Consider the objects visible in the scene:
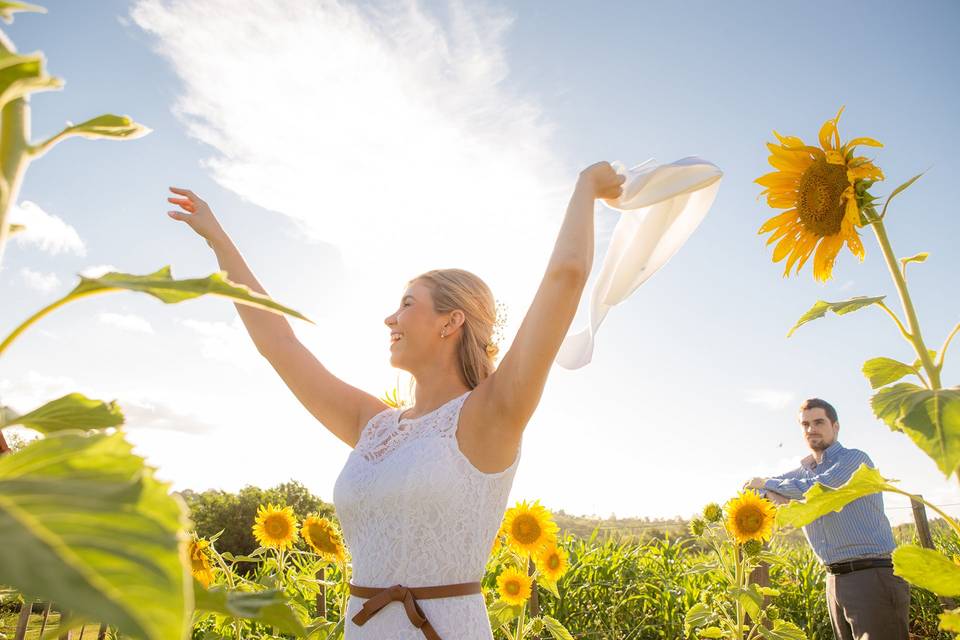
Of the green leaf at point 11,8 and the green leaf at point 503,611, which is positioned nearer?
the green leaf at point 11,8

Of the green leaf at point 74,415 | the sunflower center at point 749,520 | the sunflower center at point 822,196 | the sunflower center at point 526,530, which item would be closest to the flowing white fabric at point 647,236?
the sunflower center at point 822,196

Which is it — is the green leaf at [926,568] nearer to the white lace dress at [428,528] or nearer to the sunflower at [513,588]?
the white lace dress at [428,528]

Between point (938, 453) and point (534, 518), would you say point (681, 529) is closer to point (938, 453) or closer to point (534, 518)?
point (534, 518)

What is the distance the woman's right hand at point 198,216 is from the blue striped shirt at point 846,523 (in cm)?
402

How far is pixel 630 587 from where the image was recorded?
5.40m

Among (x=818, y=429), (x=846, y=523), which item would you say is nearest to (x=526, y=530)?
(x=846, y=523)

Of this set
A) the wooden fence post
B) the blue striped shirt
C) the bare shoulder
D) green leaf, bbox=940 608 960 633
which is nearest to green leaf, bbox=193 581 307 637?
green leaf, bbox=940 608 960 633

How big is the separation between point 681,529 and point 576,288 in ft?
25.8

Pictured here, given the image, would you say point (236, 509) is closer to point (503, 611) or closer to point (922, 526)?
point (503, 611)

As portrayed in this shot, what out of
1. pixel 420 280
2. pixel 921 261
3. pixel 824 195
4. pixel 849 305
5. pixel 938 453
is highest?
pixel 420 280

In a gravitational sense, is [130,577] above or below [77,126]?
below

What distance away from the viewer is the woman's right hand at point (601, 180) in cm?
177

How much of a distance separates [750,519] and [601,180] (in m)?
2.66

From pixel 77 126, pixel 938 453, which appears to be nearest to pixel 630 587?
pixel 938 453
